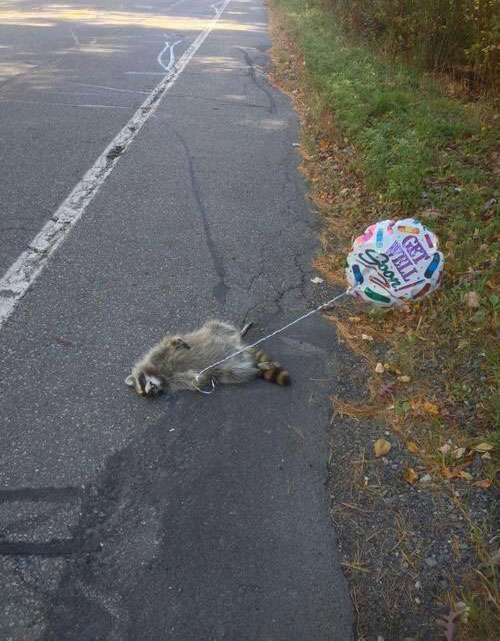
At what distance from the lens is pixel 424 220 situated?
5.14 m

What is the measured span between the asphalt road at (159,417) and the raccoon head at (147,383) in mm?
115

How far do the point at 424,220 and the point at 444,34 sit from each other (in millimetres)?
5401

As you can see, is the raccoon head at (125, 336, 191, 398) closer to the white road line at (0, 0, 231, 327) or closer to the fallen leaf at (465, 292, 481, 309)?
the white road line at (0, 0, 231, 327)

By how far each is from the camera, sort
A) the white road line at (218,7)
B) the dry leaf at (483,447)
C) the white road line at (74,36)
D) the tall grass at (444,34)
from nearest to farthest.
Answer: the dry leaf at (483,447)
the tall grass at (444,34)
the white road line at (74,36)
the white road line at (218,7)

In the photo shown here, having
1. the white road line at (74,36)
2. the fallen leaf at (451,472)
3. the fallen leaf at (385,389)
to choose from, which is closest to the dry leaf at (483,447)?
the fallen leaf at (451,472)

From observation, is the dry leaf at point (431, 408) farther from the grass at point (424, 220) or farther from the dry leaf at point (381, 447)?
the dry leaf at point (381, 447)

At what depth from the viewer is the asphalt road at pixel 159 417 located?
2398 millimetres

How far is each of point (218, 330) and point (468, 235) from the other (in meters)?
2.55

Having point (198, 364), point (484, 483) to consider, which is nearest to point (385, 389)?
point (484, 483)

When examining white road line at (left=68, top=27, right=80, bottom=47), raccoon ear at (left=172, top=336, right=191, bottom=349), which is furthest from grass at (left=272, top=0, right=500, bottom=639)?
white road line at (left=68, top=27, right=80, bottom=47)

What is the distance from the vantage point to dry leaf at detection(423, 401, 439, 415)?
3373 millimetres

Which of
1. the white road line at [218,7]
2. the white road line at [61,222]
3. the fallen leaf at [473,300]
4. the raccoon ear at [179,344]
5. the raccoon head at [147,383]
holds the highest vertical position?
the white road line at [218,7]

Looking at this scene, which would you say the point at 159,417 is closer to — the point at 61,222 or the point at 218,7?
the point at 61,222

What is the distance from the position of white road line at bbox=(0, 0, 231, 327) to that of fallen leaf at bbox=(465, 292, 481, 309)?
3.53 m
